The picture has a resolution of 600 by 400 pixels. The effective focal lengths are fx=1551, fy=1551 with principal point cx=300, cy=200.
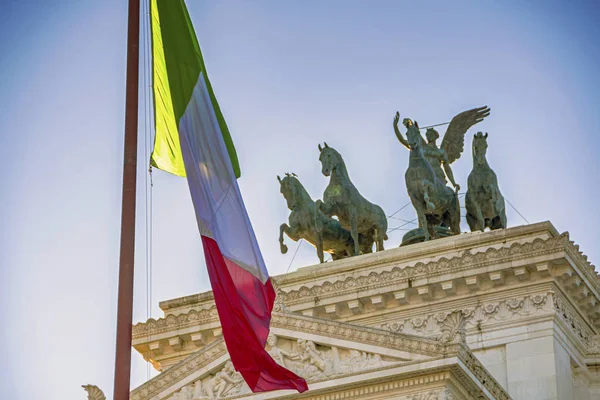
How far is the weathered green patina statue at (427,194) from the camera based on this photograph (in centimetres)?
3306

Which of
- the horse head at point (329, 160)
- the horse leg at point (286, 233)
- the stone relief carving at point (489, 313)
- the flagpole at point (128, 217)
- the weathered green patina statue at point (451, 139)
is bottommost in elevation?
the flagpole at point (128, 217)

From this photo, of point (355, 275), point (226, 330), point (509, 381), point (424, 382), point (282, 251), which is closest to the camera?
point (226, 330)

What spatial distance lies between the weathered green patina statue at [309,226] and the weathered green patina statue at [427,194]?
2045 millimetres

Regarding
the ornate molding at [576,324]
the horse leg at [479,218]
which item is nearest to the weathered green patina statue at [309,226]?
the horse leg at [479,218]

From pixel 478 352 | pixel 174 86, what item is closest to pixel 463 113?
pixel 478 352

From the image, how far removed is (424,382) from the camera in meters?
22.9

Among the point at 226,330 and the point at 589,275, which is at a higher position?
the point at 589,275

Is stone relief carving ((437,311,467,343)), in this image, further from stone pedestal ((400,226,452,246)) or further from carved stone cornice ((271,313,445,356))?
stone pedestal ((400,226,452,246))

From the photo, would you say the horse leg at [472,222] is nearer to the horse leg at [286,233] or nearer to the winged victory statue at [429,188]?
the winged victory statue at [429,188]

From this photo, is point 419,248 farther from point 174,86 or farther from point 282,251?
point 174,86

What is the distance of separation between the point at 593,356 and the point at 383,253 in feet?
15.5

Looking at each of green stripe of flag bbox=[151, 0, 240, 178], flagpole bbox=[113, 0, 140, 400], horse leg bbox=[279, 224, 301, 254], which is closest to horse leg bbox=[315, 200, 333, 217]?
horse leg bbox=[279, 224, 301, 254]

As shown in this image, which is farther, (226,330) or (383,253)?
(383,253)

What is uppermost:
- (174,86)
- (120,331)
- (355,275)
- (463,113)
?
(463,113)
